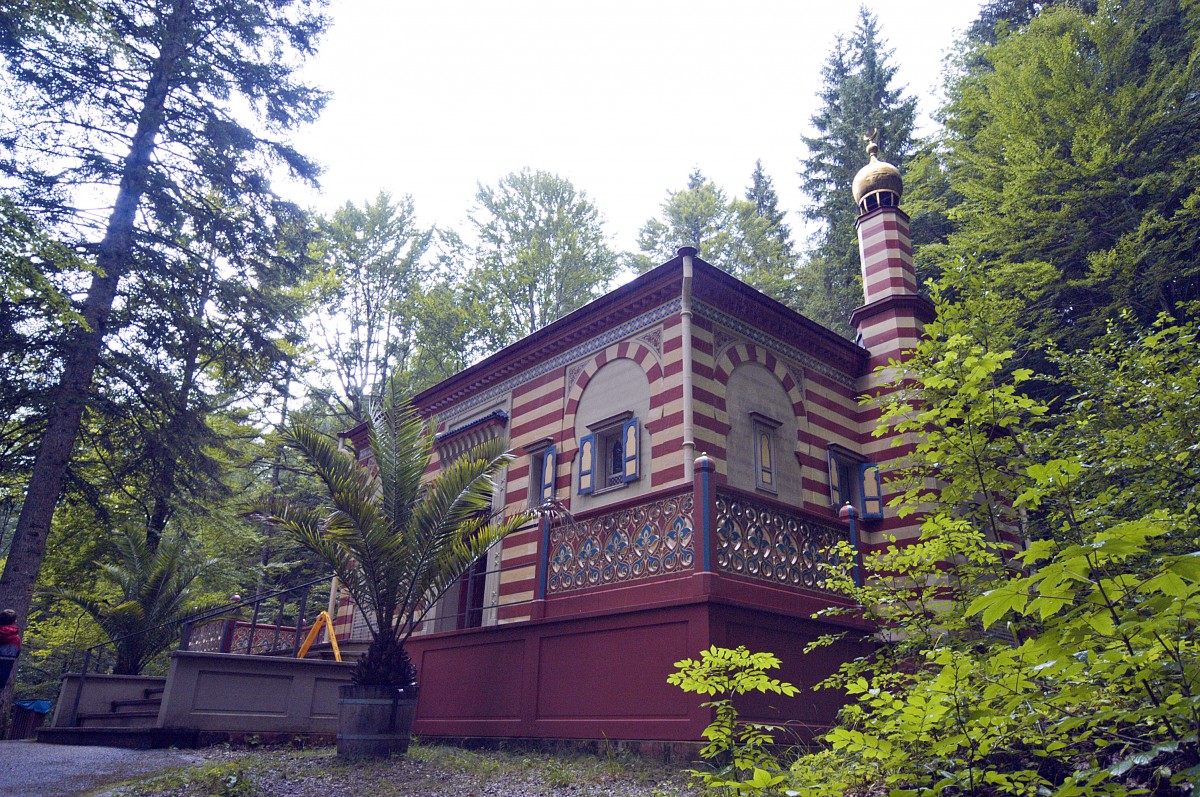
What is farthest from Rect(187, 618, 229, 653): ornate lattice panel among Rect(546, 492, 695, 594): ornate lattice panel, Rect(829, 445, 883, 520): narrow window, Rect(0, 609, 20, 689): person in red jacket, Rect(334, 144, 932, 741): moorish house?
Rect(829, 445, 883, 520): narrow window

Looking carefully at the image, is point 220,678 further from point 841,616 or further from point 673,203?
point 673,203

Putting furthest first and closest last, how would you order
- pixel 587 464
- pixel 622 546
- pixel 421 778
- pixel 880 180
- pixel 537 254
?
pixel 537 254
pixel 880 180
pixel 587 464
pixel 622 546
pixel 421 778

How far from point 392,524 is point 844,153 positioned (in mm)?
26093

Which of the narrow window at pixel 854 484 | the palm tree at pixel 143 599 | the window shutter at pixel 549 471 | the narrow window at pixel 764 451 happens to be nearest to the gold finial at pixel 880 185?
the narrow window at pixel 854 484

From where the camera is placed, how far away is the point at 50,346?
1384cm

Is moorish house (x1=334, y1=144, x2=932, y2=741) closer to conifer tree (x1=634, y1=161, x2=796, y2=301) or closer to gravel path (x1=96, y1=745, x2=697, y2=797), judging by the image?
gravel path (x1=96, y1=745, x2=697, y2=797)

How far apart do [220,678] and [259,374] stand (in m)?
8.10

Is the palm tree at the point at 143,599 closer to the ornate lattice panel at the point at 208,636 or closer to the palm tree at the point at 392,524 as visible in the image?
the ornate lattice panel at the point at 208,636

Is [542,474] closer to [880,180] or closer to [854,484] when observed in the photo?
[854,484]

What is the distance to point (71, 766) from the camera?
8414 millimetres

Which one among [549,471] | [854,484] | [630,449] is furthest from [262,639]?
[854,484]

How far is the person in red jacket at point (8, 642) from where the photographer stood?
10.8 m

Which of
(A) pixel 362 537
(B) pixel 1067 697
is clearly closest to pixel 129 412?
(A) pixel 362 537

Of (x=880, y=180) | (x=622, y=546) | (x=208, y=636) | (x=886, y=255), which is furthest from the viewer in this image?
(x=208, y=636)
